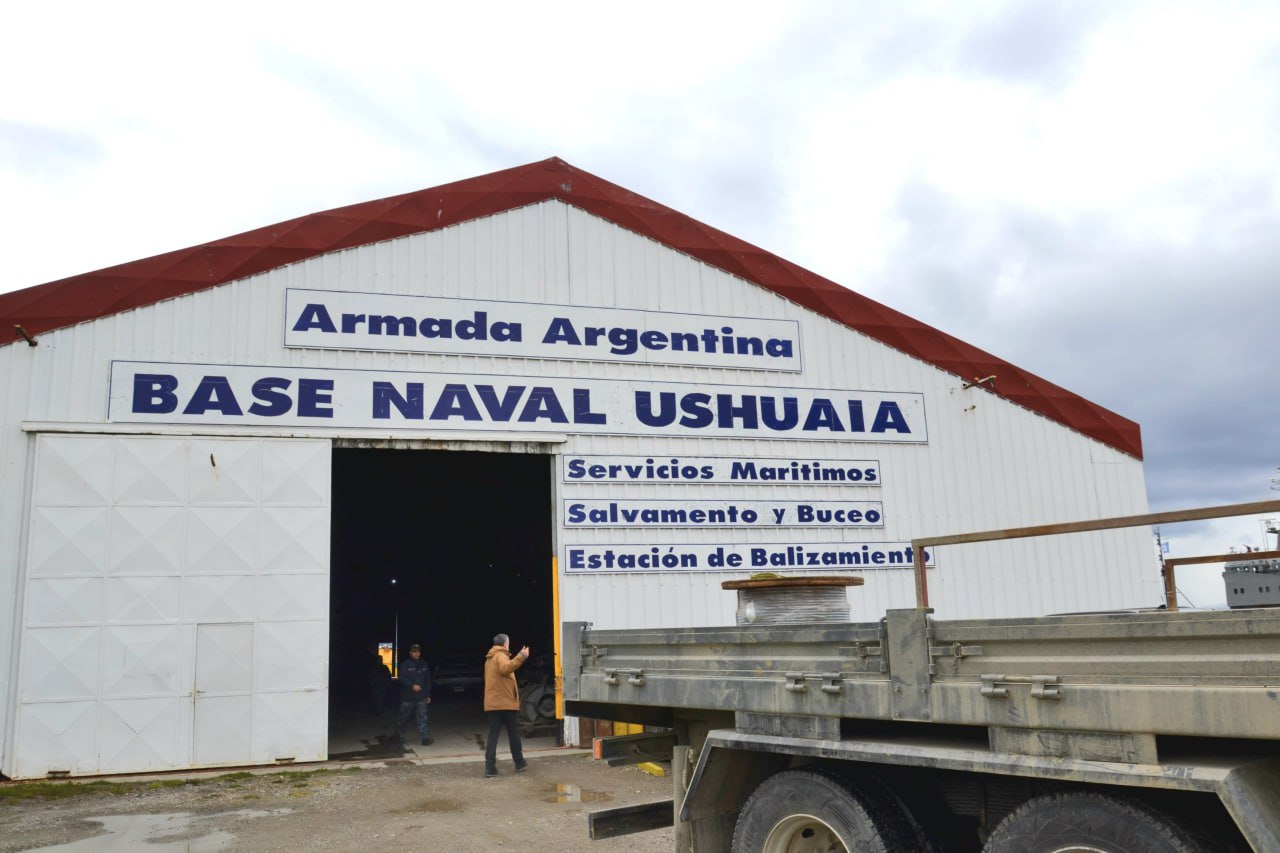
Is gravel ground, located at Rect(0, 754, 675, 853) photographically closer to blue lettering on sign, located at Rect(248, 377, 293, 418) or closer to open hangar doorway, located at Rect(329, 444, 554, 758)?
open hangar doorway, located at Rect(329, 444, 554, 758)

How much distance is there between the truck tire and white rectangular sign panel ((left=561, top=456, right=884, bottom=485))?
8.41 m

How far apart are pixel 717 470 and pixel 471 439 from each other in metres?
3.41

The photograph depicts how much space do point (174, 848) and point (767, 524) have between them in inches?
326

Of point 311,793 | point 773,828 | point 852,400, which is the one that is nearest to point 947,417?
point 852,400

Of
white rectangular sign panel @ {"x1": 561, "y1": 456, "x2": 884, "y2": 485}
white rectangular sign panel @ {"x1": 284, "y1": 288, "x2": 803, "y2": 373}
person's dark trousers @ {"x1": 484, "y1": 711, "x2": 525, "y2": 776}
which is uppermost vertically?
white rectangular sign panel @ {"x1": 284, "y1": 288, "x2": 803, "y2": 373}

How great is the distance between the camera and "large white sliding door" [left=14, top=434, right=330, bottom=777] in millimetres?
11234

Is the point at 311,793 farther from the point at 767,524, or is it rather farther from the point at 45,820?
the point at 767,524

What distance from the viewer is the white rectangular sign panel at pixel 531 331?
41.5 ft

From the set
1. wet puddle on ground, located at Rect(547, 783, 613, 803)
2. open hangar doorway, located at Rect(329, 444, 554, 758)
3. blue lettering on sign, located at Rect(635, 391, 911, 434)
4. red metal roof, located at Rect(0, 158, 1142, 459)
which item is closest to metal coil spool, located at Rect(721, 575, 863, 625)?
wet puddle on ground, located at Rect(547, 783, 613, 803)

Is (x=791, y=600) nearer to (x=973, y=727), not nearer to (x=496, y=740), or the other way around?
(x=973, y=727)

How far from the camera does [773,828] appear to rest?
4797 mm

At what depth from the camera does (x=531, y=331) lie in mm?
13469

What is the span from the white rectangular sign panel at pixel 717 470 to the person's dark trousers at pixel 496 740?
10.3 feet

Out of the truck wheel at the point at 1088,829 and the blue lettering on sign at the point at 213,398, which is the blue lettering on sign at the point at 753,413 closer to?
the blue lettering on sign at the point at 213,398
